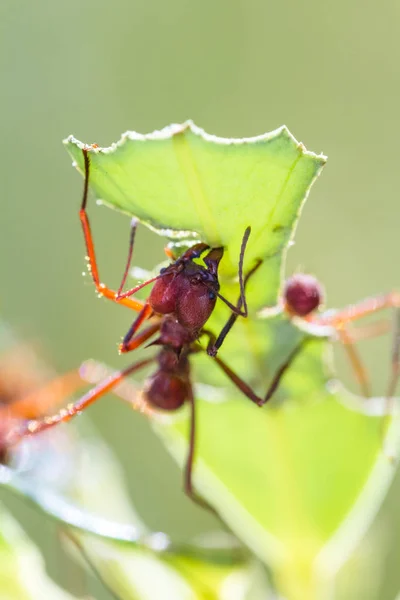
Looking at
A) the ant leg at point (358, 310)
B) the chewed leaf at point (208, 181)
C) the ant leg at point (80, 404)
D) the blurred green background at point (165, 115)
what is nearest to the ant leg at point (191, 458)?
the ant leg at point (80, 404)

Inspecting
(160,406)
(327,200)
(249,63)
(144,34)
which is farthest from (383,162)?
(160,406)

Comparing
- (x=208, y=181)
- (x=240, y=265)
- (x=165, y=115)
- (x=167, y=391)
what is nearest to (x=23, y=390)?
(x=167, y=391)

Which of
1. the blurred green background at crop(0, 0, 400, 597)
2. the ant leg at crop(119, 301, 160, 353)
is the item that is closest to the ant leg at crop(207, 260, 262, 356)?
the ant leg at crop(119, 301, 160, 353)

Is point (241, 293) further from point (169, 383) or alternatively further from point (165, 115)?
point (165, 115)

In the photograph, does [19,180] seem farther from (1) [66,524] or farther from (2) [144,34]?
(1) [66,524]

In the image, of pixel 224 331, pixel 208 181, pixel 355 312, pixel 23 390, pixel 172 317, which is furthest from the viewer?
pixel 23 390

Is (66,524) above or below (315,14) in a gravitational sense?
below
